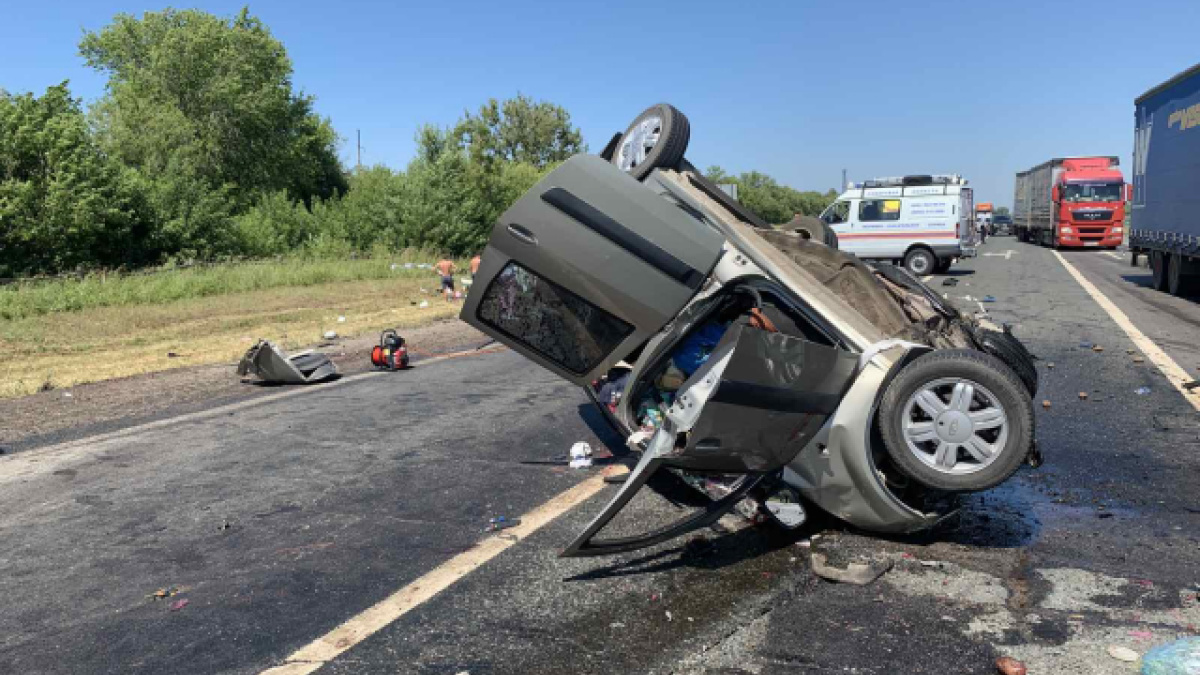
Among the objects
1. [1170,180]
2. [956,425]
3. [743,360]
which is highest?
[1170,180]

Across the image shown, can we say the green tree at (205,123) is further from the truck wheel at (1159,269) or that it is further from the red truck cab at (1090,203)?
the red truck cab at (1090,203)

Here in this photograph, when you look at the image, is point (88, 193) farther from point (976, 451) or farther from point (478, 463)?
point (976, 451)

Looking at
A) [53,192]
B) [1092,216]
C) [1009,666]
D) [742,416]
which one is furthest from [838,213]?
[1009,666]

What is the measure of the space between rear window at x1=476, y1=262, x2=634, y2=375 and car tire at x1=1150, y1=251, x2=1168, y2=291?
17.7 metres

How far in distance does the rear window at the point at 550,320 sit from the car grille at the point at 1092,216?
37355 millimetres

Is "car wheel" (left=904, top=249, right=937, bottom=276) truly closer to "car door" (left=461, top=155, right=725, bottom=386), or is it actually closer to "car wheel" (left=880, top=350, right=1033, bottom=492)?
"car wheel" (left=880, top=350, right=1033, bottom=492)

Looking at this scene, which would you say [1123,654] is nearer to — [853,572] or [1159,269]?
[853,572]

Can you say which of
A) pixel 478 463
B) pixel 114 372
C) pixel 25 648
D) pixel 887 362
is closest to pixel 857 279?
pixel 887 362

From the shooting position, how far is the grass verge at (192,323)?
11.2 metres

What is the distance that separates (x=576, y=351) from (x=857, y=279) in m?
1.58

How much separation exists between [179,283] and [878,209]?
57.9 feet

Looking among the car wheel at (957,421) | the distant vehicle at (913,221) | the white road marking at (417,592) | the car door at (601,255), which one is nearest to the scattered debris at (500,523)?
the white road marking at (417,592)

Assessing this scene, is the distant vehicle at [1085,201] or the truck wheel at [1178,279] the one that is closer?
the truck wheel at [1178,279]

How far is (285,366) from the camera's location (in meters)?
9.23
